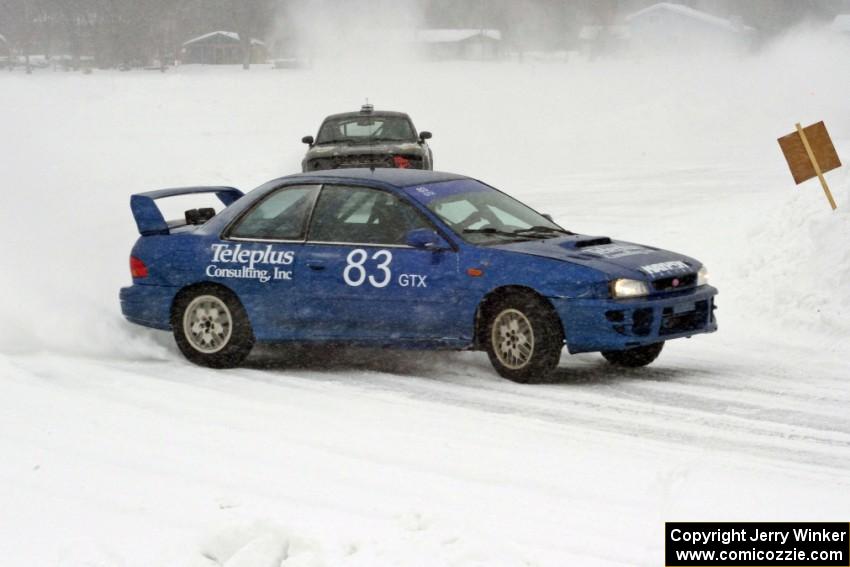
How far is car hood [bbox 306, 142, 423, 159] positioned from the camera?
60.1ft

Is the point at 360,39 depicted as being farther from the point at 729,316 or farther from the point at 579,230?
the point at 729,316

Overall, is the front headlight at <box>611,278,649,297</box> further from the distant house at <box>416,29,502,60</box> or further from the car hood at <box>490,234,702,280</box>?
the distant house at <box>416,29,502,60</box>

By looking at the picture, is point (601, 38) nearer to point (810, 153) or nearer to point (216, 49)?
point (216, 49)

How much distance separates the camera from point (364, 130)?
1952cm

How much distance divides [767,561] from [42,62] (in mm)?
93655

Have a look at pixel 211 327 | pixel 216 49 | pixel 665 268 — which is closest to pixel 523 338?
pixel 665 268

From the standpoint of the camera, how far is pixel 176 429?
7617 mm

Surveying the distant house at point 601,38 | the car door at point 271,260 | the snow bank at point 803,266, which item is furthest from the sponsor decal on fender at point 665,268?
the distant house at point 601,38

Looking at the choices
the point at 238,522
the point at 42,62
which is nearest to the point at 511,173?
the point at 238,522

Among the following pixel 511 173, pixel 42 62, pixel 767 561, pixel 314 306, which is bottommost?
pixel 767 561

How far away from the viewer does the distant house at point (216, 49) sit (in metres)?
106

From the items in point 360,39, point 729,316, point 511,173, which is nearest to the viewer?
point 729,316

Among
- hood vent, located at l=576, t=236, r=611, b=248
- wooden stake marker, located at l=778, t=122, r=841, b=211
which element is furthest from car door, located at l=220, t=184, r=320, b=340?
wooden stake marker, located at l=778, t=122, r=841, b=211

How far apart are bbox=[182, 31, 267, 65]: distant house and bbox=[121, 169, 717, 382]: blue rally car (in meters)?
97.7
